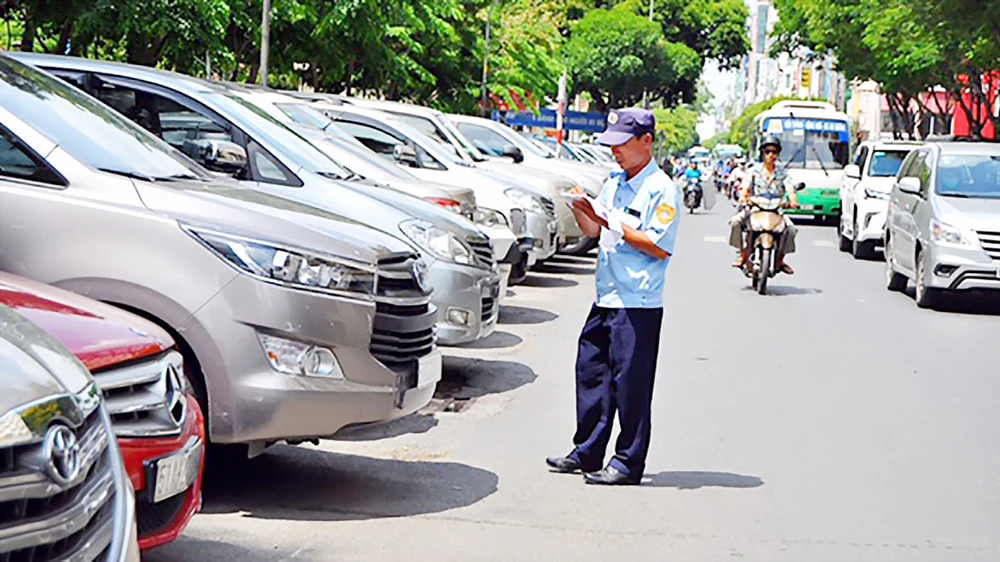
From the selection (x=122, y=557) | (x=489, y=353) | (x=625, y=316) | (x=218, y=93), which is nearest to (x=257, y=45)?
(x=489, y=353)

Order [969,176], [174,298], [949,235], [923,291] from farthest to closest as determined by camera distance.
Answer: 1. [969,176]
2. [923,291]
3. [949,235]
4. [174,298]

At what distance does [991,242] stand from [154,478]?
12.9m

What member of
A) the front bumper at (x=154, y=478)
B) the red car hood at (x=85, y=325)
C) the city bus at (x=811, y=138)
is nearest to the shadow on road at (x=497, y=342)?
the front bumper at (x=154, y=478)

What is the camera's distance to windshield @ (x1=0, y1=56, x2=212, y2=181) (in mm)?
6465

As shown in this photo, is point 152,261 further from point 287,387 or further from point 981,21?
point 981,21

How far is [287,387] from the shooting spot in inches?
243

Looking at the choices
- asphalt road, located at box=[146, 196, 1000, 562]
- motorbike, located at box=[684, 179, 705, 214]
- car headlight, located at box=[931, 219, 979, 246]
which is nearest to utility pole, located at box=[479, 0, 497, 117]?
motorbike, located at box=[684, 179, 705, 214]

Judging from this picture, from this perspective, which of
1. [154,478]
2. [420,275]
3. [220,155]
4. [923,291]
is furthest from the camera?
[923,291]

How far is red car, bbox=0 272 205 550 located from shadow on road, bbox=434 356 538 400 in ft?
16.5

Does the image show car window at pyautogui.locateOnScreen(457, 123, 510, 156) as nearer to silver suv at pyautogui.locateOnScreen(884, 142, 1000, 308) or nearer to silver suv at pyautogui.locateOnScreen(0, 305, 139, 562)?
silver suv at pyautogui.locateOnScreen(884, 142, 1000, 308)

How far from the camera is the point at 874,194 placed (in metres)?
24.3

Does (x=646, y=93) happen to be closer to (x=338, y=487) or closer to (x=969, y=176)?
(x=969, y=176)

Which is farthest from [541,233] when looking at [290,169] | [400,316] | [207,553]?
[207,553]

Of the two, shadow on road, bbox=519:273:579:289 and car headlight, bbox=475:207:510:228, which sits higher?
car headlight, bbox=475:207:510:228
